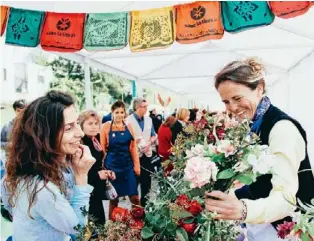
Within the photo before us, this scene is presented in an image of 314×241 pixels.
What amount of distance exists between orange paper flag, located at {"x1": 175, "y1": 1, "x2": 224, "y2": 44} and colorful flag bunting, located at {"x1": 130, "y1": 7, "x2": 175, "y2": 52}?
8 cm

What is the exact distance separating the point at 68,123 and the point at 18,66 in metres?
13.0

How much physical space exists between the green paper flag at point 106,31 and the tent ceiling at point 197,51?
0.29 ft

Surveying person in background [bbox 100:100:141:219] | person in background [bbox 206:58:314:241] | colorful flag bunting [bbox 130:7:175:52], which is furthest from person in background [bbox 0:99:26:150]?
person in background [bbox 206:58:314:241]

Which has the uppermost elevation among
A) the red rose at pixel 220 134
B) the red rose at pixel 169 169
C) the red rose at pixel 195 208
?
the red rose at pixel 220 134

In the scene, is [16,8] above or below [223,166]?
above

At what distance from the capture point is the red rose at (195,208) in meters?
1.05


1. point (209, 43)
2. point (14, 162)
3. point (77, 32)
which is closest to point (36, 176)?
point (14, 162)

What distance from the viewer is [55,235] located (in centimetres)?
145

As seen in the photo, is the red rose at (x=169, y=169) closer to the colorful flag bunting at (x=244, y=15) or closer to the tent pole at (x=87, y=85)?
the colorful flag bunting at (x=244, y=15)

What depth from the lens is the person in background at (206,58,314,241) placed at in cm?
109

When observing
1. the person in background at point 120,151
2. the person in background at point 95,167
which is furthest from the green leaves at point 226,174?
the person in background at point 120,151

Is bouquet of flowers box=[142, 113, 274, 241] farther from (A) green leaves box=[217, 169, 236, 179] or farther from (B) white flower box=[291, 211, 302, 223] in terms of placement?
(B) white flower box=[291, 211, 302, 223]

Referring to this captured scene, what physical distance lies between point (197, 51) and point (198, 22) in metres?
1.91

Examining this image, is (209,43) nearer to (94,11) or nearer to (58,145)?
(94,11)
